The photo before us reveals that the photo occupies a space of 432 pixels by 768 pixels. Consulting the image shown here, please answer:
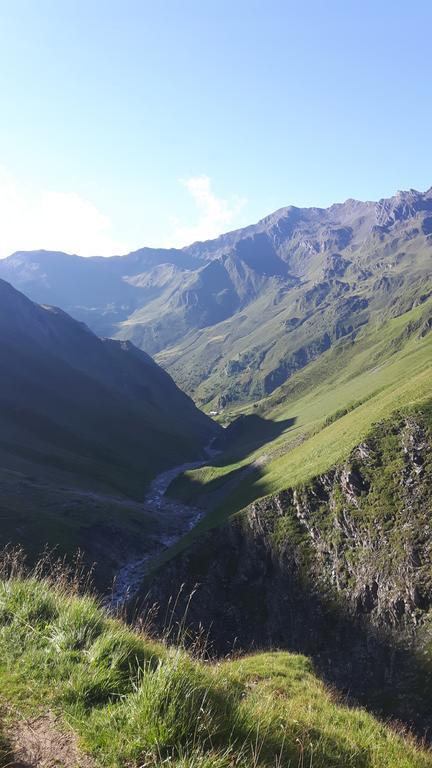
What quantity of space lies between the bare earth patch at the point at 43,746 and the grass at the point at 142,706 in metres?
0.16

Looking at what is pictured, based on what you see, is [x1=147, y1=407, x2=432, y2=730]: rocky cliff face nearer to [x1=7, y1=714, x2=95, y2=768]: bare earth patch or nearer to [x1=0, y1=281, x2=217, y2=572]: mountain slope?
[x1=7, y1=714, x2=95, y2=768]: bare earth patch

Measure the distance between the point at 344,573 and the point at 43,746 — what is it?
128 ft

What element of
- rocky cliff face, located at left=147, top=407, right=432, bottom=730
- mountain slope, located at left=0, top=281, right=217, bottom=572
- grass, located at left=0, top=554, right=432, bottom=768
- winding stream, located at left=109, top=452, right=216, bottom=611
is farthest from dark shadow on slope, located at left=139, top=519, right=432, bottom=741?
mountain slope, located at left=0, top=281, right=217, bottom=572

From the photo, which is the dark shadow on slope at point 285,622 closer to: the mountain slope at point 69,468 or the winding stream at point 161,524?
the winding stream at point 161,524

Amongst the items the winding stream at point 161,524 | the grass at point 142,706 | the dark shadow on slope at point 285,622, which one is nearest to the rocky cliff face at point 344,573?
the dark shadow on slope at point 285,622

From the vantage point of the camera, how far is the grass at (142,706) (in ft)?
24.2

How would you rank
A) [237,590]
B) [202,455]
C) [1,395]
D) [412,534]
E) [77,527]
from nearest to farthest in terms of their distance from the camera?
[412,534], [237,590], [77,527], [1,395], [202,455]

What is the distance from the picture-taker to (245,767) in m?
6.99

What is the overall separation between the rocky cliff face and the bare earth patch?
1104 inches

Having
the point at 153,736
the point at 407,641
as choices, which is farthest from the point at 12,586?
the point at 407,641

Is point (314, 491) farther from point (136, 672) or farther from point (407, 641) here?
point (136, 672)

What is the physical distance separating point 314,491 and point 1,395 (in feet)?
515

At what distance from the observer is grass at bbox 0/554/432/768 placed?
7.36 m

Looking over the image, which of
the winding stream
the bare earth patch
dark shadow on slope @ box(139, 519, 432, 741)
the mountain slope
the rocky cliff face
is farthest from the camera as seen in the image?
the mountain slope
